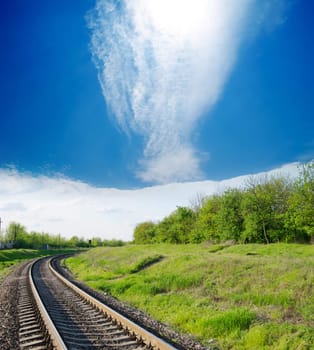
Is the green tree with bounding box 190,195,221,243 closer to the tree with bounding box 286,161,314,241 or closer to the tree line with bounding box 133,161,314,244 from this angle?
the tree line with bounding box 133,161,314,244

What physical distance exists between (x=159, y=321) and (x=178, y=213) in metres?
60.5

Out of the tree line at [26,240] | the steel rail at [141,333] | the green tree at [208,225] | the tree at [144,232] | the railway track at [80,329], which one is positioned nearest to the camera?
the steel rail at [141,333]

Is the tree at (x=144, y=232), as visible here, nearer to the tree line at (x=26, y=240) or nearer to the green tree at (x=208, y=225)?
the green tree at (x=208, y=225)

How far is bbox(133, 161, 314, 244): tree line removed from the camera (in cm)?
3944

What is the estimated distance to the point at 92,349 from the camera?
7383 mm

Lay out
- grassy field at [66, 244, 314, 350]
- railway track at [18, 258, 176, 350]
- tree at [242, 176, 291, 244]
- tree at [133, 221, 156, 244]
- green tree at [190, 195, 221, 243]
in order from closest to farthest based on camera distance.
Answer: railway track at [18, 258, 176, 350] < grassy field at [66, 244, 314, 350] < tree at [242, 176, 291, 244] < green tree at [190, 195, 221, 243] < tree at [133, 221, 156, 244]

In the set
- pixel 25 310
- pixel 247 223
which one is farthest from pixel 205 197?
pixel 25 310

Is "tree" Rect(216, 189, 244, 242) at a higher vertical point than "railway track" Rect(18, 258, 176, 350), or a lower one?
higher

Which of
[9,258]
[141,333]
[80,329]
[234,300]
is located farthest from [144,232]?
[141,333]

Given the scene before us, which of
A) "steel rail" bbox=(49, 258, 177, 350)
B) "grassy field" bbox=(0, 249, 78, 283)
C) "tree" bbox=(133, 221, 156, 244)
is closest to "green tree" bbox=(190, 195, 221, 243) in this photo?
"tree" bbox=(133, 221, 156, 244)

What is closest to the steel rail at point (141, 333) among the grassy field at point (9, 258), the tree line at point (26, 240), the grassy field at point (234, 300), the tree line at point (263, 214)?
the grassy field at point (234, 300)

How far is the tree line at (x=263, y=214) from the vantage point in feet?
129

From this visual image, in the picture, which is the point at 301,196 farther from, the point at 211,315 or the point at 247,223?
the point at 211,315

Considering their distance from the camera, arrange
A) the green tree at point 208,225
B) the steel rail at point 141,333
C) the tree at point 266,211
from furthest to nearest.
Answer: the green tree at point 208,225 < the tree at point 266,211 < the steel rail at point 141,333
